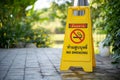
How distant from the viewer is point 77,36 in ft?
15.6

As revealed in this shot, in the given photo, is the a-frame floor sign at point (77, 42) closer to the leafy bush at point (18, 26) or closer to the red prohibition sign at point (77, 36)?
the red prohibition sign at point (77, 36)

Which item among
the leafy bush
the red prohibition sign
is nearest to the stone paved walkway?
the red prohibition sign

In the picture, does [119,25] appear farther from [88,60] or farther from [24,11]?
[24,11]

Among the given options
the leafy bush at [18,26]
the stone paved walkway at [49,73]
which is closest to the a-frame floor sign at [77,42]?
the stone paved walkway at [49,73]

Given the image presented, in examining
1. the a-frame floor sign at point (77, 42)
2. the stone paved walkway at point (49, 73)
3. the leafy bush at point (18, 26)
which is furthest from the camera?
the leafy bush at point (18, 26)

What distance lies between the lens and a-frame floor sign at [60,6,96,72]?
187 inches

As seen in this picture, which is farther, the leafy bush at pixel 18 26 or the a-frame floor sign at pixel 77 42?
the leafy bush at pixel 18 26

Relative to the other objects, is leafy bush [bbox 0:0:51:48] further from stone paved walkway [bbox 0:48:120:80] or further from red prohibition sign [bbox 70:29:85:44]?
red prohibition sign [bbox 70:29:85:44]

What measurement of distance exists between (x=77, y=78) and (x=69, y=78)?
12 cm

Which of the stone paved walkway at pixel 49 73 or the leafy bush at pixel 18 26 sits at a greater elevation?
the leafy bush at pixel 18 26

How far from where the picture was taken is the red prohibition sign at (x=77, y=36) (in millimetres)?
4754

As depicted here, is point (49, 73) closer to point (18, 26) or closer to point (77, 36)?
point (77, 36)

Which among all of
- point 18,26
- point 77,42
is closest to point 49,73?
point 77,42

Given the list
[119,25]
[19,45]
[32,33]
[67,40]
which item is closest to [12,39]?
[19,45]
